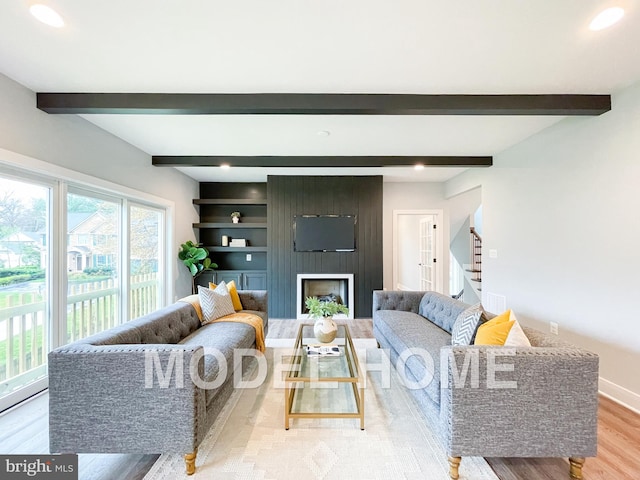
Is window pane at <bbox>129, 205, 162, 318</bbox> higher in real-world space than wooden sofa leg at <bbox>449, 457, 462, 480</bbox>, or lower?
higher

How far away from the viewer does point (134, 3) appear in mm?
1607

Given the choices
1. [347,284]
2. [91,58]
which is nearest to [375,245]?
[347,284]

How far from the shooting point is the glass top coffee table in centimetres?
206

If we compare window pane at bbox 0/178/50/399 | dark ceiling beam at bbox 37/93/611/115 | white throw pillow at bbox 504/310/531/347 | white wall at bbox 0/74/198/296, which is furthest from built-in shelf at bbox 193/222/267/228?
white throw pillow at bbox 504/310/531/347

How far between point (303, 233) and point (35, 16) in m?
4.10

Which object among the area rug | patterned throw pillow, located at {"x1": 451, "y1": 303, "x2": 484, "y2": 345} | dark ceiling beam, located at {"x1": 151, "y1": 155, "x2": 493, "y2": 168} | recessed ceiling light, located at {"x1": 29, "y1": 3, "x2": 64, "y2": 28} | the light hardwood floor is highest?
recessed ceiling light, located at {"x1": 29, "y1": 3, "x2": 64, "y2": 28}

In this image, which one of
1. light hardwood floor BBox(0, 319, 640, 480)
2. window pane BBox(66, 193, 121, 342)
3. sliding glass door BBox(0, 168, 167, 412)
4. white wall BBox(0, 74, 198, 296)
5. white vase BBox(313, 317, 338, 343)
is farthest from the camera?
window pane BBox(66, 193, 121, 342)

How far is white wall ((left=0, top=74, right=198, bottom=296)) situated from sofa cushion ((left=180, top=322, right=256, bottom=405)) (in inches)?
82.3

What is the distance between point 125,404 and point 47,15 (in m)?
2.24

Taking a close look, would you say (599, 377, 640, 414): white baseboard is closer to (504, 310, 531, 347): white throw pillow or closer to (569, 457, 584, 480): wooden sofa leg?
(569, 457, 584, 480): wooden sofa leg

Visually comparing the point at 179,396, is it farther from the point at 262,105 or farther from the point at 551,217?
the point at 551,217

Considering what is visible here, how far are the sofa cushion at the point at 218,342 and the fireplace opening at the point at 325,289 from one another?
7.46 ft

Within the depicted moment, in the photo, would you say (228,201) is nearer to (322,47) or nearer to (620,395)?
(322,47)

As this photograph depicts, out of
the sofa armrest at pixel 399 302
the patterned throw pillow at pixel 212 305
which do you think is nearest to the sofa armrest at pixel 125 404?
the patterned throw pillow at pixel 212 305
